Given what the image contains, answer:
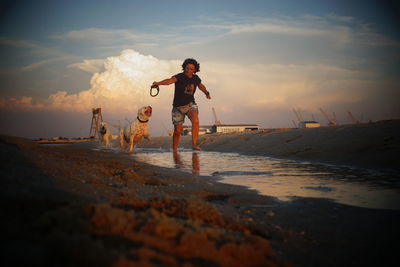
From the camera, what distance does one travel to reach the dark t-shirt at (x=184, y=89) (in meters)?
8.41

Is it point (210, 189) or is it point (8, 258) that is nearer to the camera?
point (8, 258)

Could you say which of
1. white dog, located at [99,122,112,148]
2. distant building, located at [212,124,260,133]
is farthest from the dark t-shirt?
distant building, located at [212,124,260,133]

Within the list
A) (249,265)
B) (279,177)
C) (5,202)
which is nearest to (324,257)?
(249,265)

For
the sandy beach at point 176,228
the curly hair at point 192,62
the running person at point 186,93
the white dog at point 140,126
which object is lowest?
the sandy beach at point 176,228

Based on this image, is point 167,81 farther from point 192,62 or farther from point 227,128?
point 227,128

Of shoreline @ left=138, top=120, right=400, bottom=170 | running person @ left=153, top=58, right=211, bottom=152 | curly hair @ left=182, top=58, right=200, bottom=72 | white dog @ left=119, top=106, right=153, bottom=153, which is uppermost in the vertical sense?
curly hair @ left=182, top=58, right=200, bottom=72

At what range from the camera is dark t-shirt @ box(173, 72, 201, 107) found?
27.6 feet

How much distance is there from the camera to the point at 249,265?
1.12 metres

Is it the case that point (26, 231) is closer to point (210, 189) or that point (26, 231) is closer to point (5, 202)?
point (5, 202)

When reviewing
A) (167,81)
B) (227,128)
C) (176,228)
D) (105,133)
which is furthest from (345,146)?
(227,128)

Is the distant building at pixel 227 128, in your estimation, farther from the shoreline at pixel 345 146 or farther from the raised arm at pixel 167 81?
the raised arm at pixel 167 81

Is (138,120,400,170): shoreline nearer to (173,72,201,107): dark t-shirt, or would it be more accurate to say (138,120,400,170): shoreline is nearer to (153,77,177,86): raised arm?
(173,72,201,107): dark t-shirt

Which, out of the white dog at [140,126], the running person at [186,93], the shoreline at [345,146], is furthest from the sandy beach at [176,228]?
the white dog at [140,126]

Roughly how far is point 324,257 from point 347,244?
244mm
